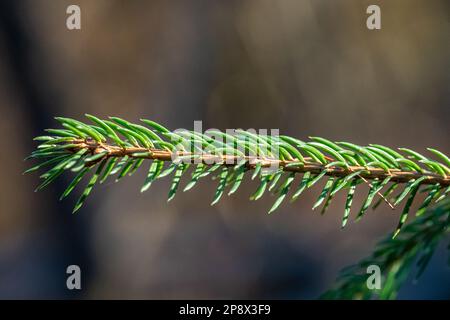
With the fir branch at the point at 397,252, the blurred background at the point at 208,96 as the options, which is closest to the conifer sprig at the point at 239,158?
the fir branch at the point at 397,252

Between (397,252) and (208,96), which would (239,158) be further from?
(208,96)

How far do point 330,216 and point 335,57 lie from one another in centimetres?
63

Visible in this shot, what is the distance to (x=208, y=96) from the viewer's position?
2004 mm

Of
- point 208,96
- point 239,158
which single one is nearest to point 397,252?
point 239,158

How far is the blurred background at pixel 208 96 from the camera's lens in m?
1.96

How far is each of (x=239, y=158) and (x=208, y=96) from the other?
1.61m

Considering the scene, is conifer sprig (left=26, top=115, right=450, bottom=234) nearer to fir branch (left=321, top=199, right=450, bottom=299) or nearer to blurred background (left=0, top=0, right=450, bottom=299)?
fir branch (left=321, top=199, right=450, bottom=299)

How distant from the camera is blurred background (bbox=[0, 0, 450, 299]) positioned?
1957 mm

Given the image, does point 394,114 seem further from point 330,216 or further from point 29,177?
point 29,177

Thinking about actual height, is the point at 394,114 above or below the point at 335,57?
below

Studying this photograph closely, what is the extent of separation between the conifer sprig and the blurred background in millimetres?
1537

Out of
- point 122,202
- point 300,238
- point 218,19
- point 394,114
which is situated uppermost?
point 218,19

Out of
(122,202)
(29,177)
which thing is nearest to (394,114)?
(122,202)

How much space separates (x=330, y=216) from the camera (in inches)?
82.5
